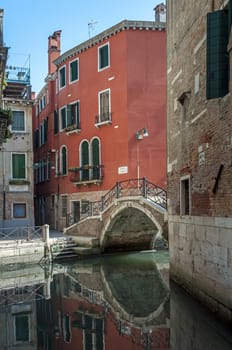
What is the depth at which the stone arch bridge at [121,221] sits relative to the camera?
1780 cm

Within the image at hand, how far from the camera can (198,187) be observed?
10.2 meters

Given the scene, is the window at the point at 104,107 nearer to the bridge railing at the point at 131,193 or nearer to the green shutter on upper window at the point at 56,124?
the bridge railing at the point at 131,193

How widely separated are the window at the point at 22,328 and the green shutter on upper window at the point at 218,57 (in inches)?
241

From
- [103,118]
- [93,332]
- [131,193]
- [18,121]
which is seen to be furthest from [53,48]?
[93,332]

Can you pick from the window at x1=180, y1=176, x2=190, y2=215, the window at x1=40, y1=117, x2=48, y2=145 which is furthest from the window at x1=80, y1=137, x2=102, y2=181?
the window at x1=180, y1=176, x2=190, y2=215

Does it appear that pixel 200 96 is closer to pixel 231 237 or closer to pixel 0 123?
pixel 231 237

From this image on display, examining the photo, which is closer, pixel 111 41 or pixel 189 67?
pixel 189 67

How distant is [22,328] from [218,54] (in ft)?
23.2

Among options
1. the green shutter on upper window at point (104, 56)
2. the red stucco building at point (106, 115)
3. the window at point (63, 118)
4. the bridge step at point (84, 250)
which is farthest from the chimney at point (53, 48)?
the bridge step at point (84, 250)

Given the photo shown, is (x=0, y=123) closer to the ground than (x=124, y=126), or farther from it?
closer to the ground

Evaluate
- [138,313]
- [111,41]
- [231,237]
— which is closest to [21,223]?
[111,41]

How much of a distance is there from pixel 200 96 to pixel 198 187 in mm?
2069

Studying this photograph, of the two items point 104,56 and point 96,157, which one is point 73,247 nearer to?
point 96,157

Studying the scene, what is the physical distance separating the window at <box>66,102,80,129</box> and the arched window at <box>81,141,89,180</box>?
110cm
